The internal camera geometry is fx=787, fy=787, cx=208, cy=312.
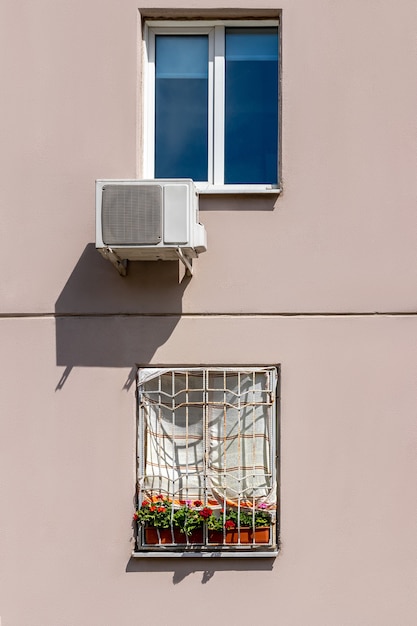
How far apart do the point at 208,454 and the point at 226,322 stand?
992 millimetres

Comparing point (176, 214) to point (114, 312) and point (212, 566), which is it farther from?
point (212, 566)

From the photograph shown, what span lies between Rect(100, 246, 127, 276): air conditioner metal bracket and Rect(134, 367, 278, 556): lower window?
778 mm

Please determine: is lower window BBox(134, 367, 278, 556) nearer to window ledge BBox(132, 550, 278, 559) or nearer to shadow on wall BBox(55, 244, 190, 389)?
window ledge BBox(132, 550, 278, 559)

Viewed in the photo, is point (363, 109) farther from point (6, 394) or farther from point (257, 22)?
point (6, 394)

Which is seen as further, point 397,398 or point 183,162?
point 183,162

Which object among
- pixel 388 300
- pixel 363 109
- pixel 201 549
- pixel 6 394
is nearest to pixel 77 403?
pixel 6 394

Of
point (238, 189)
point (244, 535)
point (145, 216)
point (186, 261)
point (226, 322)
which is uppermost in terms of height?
point (238, 189)

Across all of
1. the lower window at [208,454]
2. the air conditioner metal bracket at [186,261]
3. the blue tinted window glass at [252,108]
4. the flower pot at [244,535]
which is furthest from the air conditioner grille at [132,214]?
the flower pot at [244,535]

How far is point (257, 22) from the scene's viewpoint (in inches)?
244

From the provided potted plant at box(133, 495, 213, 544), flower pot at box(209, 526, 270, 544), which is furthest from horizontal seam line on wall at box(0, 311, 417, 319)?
flower pot at box(209, 526, 270, 544)

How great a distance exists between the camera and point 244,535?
5754 millimetres

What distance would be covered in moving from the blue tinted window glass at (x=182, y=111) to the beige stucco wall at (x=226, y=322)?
31cm

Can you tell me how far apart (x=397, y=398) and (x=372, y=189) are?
157cm

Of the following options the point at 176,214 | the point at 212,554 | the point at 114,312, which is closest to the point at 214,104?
the point at 176,214
